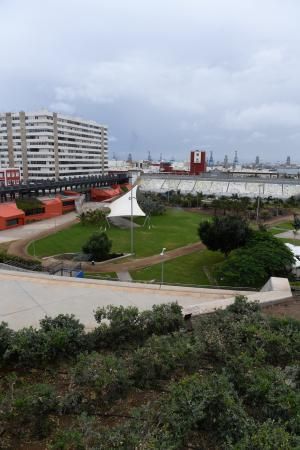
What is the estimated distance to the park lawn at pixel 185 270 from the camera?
3045cm

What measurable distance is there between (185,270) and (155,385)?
72.9 feet

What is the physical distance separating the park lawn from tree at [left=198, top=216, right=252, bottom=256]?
97.2 inches

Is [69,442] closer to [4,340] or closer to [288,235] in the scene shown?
[4,340]

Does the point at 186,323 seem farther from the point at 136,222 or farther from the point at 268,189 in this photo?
the point at 268,189

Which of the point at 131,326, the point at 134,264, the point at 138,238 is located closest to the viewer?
the point at 131,326

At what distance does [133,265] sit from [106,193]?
54759 mm

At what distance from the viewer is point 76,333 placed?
12.6 m

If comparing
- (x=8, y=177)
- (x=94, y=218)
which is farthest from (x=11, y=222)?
(x=8, y=177)

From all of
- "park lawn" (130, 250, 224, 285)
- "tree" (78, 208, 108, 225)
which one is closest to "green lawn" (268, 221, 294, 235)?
"park lawn" (130, 250, 224, 285)

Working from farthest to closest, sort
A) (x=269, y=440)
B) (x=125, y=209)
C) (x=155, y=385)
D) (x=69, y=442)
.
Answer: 1. (x=125, y=209)
2. (x=155, y=385)
3. (x=69, y=442)
4. (x=269, y=440)

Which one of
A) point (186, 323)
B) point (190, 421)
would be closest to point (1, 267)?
point (186, 323)

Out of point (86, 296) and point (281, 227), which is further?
point (281, 227)

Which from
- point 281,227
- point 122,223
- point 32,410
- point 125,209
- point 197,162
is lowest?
point 281,227

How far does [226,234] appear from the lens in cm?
3344
